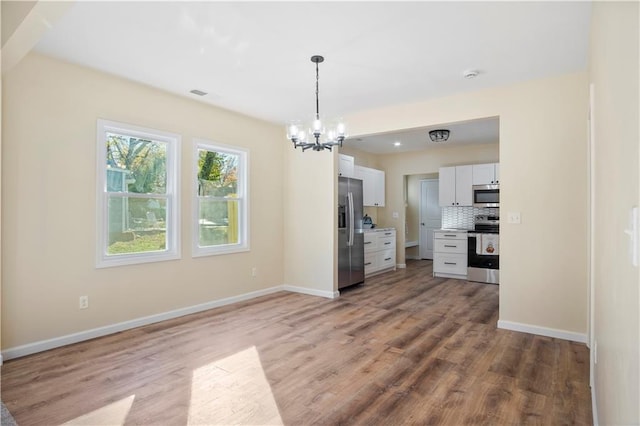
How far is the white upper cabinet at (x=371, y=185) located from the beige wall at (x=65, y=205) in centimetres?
371

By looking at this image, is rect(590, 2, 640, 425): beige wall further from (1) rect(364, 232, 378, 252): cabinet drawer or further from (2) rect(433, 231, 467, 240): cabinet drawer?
(2) rect(433, 231, 467, 240): cabinet drawer

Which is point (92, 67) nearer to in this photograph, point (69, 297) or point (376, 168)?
point (69, 297)

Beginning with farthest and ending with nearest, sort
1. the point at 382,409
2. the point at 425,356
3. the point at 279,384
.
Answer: the point at 425,356
the point at 279,384
the point at 382,409

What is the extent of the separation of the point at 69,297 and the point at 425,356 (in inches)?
132

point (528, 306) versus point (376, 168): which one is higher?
point (376, 168)

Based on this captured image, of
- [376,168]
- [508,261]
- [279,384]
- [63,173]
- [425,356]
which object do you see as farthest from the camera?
[376,168]

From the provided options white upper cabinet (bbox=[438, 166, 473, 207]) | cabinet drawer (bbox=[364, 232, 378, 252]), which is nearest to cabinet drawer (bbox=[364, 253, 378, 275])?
cabinet drawer (bbox=[364, 232, 378, 252])

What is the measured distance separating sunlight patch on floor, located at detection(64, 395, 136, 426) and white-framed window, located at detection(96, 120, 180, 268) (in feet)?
5.66

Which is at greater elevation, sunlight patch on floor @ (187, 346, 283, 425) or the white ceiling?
the white ceiling

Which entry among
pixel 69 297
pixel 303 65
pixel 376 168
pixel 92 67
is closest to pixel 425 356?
pixel 303 65

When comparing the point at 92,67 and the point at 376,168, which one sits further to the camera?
the point at 376,168

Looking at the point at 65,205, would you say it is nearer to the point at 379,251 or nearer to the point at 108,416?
the point at 108,416

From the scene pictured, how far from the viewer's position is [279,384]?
8.52 ft

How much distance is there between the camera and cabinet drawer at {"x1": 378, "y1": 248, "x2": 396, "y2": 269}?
7.26m
